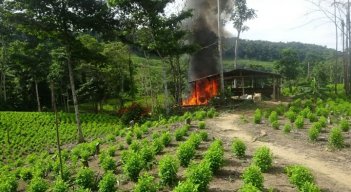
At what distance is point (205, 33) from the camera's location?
120 feet

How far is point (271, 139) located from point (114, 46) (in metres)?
27.8

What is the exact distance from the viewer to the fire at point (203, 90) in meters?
34.3

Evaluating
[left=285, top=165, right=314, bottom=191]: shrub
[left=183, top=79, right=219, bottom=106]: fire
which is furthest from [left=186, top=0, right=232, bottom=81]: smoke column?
[left=285, top=165, right=314, bottom=191]: shrub

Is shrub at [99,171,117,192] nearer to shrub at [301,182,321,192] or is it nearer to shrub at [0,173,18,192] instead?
shrub at [0,173,18,192]

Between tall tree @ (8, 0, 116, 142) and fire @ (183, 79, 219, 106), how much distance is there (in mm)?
12536

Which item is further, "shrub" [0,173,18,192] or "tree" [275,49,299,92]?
"tree" [275,49,299,92]

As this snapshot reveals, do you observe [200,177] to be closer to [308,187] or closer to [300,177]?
[300,177]

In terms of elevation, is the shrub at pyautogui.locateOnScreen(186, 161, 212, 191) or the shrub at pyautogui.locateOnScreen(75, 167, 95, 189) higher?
the shrub at pyautogui.locateOnScreen(186, 161, 212, 191)

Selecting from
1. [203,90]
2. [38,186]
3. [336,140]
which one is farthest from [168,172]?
[203,90]

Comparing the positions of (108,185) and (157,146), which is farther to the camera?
(157,146)

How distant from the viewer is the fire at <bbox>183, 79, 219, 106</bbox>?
34344 millimetres

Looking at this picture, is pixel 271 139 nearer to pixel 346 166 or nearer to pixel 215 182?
pixel 346 166

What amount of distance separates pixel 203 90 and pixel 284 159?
77.1ft

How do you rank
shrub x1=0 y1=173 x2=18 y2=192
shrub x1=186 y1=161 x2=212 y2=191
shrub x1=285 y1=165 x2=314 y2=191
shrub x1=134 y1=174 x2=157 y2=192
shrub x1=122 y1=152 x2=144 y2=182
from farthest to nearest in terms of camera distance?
shrub x1=0 y1=173 x2=18 y2=192 → shrub x1=122 y1=152 x2=144 y2=182 → shrub x1=134 y1=174 x2=157 y2=192 → shrub x1=186 y1=161 x2=212 y2=191 → shrub x1=285 y1=165 x2=314 y2=191
